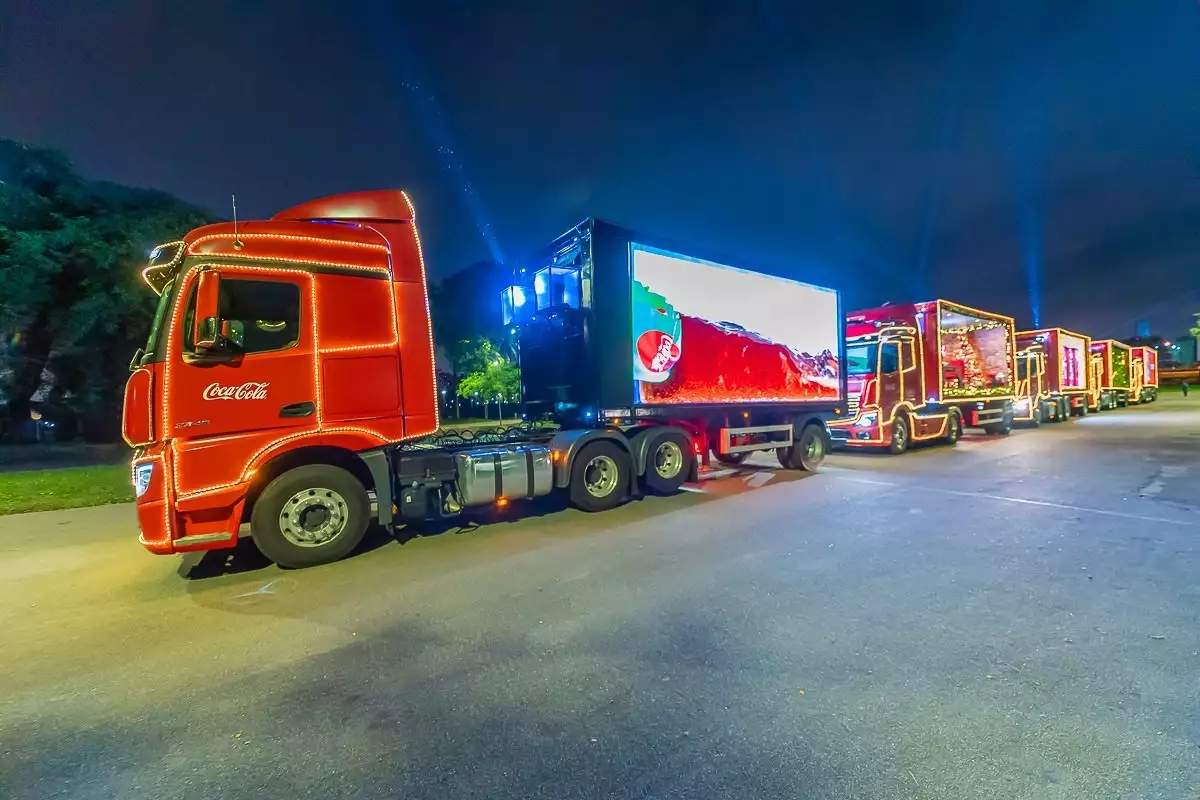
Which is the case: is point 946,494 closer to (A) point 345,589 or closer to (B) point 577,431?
(B) point 577,431

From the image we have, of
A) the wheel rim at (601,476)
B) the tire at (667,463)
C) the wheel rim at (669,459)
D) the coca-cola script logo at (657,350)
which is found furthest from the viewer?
the wheel rim at (669,459)

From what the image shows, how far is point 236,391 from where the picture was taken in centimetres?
516

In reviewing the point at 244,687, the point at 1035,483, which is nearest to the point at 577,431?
the point at 244,687

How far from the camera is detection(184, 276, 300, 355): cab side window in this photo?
533cm

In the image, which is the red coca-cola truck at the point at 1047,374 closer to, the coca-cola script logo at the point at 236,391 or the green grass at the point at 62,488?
the coca-cola script logo at the point at 236,391

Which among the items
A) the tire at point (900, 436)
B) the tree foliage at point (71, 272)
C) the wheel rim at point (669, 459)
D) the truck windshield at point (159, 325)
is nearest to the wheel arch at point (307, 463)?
the truck windshield at point (159, 325)

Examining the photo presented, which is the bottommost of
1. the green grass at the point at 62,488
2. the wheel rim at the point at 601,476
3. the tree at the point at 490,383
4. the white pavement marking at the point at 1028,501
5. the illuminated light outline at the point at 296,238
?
the white pavement marking at the point at 1028,501

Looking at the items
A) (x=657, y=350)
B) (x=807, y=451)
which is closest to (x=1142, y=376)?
(x=807, y=451)

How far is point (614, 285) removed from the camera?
7.55 m

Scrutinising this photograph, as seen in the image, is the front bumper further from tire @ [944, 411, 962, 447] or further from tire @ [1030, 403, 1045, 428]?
tire @ [1030, 403, 1045, 428]

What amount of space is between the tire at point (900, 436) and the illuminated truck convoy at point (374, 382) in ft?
22.8

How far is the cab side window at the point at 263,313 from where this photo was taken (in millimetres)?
5332

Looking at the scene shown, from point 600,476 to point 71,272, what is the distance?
58.4 ft

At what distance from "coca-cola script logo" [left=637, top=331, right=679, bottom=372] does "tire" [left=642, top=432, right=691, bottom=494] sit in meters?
1.08
